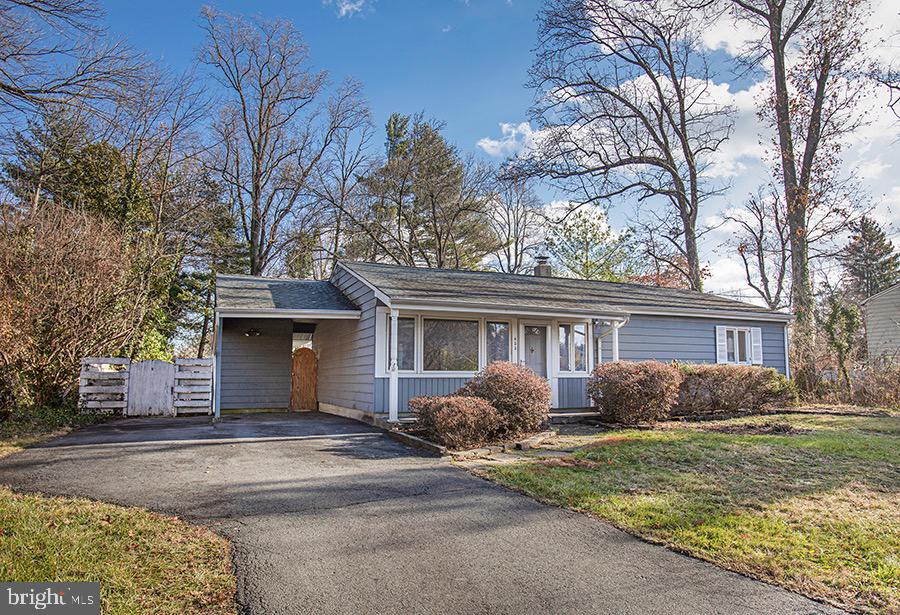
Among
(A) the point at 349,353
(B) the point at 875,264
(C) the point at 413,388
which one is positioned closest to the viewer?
(C) the point at 413,388

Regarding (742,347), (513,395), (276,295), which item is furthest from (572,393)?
(276,295)

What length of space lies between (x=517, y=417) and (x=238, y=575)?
6.40m

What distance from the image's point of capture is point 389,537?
177 inches

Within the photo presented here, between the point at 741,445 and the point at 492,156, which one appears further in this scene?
the point at 492,156

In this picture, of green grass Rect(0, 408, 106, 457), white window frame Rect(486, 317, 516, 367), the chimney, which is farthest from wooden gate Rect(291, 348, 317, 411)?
the chimney

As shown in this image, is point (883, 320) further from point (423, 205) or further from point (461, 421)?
point (461, 421)

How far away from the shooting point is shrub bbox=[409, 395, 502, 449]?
855 centimetres

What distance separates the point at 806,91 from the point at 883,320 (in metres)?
13.1

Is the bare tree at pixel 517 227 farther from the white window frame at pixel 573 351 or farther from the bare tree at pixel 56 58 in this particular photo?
the bare tree at pixel 56 58

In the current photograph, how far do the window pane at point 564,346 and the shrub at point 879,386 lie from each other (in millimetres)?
8890

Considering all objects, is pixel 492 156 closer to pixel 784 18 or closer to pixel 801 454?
pixel 784 18

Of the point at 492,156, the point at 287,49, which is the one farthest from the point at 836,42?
the point at 287,49

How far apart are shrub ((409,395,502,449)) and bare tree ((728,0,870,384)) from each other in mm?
14616

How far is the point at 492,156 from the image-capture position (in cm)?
2770
